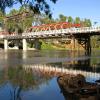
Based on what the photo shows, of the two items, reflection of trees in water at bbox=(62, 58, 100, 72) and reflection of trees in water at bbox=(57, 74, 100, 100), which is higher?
reflection of trees in water at bbox=(57, 74, 100, 100)

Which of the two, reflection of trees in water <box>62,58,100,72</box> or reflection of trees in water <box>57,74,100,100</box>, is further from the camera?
reflection of trees in water <box>62,58,100,72</box>

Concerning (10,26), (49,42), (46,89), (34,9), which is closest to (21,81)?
(46,89)

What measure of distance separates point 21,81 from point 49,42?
14807 centimetres

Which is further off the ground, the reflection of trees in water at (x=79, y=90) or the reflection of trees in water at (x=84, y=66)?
the reflection of trees in water at (x=79, y=90)

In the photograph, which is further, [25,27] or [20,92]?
[25,27]

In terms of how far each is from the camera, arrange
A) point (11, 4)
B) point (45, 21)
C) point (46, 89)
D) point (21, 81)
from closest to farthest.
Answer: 1. point (11, 4)
2. point (46, 89)
3. point (21, 81)
4. point (45, 21)

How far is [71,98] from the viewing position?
23438 millimetres

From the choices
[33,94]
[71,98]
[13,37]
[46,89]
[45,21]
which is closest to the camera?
[71,98]

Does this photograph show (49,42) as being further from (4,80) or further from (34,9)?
(34,9)

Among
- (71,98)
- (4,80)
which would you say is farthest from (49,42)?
(71,98)

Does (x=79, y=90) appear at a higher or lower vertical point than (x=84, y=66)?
higher

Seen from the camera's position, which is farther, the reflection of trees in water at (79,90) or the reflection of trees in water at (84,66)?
the reflection of trees in water at (84,66)

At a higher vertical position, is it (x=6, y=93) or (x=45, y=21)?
(x=45, y=21)

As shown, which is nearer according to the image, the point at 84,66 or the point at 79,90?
the point at 79,90
